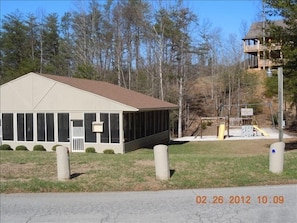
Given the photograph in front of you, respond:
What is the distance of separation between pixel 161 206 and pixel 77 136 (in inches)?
762

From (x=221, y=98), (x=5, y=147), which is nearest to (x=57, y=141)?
(x=5, y=147)

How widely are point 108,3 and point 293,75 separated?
42.0 metres

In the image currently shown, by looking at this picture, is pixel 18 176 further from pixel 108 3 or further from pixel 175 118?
pixel 108 3

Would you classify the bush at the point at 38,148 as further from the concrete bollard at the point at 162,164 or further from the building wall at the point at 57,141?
the concrete bollard at the point at 162,164

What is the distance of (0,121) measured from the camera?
2755cm

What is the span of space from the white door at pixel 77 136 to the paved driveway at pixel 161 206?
17315 millimetres

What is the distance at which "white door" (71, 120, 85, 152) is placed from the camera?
25.2 metres

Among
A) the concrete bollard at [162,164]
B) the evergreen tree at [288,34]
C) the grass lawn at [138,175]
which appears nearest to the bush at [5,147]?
the grass lawn at [138,175]

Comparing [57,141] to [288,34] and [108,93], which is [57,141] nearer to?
[108,93]

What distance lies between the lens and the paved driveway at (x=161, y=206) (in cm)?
599

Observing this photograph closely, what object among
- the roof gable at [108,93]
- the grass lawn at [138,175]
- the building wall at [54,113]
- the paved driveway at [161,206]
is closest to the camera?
the paved driveway at [161,206]

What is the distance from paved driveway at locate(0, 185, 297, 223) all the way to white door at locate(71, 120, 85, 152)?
17315mm

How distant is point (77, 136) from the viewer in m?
25.4

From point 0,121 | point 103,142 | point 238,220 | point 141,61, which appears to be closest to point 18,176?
point 238,220
